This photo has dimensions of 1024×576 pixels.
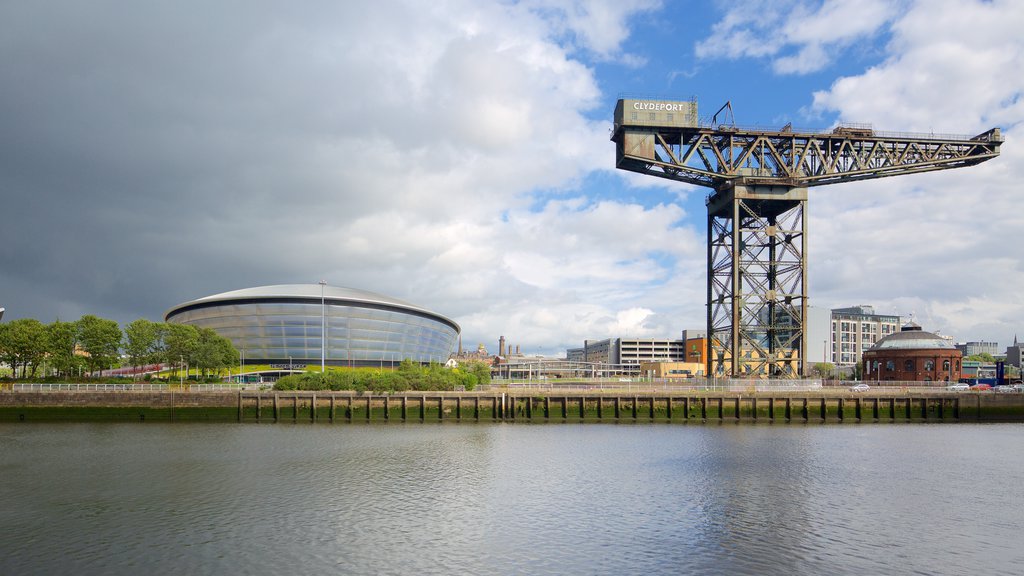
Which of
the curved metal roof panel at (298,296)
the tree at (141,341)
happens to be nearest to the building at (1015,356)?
the curved metal roof panel at (298,296)

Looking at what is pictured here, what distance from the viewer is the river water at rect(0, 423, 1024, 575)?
20625mm

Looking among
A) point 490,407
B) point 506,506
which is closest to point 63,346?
point 490,407

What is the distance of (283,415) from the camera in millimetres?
59844

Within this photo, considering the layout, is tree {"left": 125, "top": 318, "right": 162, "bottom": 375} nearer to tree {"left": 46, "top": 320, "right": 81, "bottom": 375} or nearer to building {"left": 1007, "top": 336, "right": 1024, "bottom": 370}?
tree {"left": 46, "top": 320, "right": 81, "bottom": 375}

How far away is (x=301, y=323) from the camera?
407 ft

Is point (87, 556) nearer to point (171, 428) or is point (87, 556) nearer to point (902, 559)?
point (902, 559)

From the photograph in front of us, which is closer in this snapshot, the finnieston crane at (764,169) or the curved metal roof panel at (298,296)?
the finnieston crane at (764,169)

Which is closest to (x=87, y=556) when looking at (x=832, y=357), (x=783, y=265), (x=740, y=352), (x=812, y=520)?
(x=812, y=520)

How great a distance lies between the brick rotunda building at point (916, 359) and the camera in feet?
325

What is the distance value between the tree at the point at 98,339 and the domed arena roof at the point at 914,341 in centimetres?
10886

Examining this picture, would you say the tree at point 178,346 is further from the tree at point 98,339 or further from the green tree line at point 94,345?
the tree at point 98,339

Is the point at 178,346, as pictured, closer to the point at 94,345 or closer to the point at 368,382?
the point at 94,345

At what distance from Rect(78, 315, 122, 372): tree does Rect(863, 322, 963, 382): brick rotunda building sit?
350 ft

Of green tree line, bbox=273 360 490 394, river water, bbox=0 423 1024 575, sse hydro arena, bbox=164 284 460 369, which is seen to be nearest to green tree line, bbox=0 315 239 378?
green tree line, bbox=273 360 490 394
